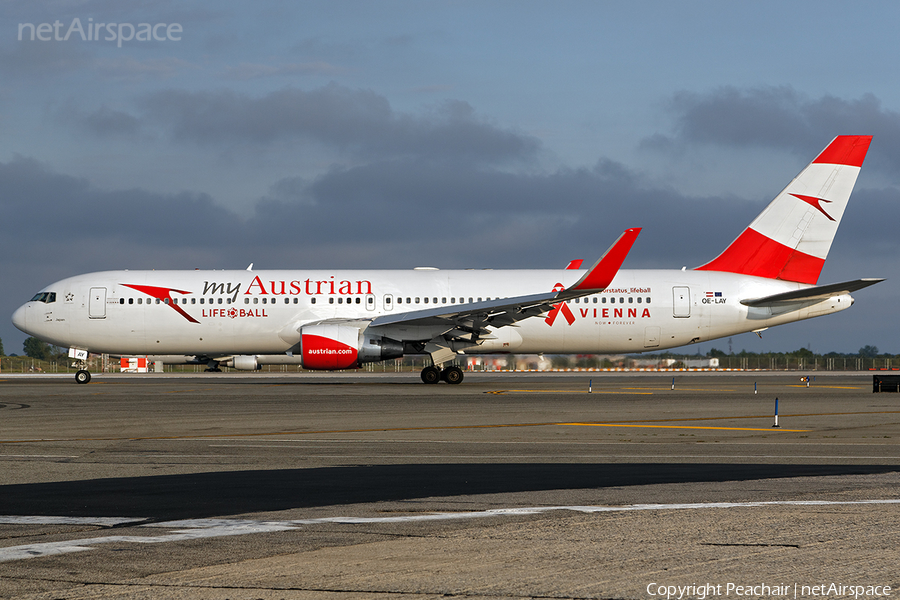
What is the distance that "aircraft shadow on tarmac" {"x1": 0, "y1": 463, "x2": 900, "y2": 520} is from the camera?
8.13 m

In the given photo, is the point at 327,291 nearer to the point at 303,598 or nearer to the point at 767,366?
the point at 303,598

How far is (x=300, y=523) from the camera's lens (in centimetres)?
720

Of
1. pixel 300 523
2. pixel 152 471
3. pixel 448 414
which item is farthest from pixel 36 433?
pixel 300 523

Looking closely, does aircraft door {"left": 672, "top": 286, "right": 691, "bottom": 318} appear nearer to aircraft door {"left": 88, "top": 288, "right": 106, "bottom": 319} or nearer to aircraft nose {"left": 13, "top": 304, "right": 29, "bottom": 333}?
aircraft door {"left": 88, "top": 288, "right": 106, "bottom": 319}

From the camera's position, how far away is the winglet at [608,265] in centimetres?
2822

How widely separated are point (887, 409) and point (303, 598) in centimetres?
1993

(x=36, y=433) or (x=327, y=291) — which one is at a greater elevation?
(x=327, y=291)

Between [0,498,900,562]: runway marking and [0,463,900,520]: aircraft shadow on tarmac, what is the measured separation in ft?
1.22

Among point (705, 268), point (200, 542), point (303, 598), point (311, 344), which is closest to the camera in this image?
point (303, 598)

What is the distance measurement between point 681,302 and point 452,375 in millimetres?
9483

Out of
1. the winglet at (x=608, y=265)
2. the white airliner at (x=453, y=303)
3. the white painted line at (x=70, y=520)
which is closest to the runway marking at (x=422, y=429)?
the white painted line at (x=70, y=520)

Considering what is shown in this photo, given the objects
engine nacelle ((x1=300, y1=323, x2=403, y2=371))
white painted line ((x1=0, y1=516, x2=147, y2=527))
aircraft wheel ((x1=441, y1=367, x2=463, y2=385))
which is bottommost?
white painted line ((x1=0, y1=516, x2=147, y2=527))

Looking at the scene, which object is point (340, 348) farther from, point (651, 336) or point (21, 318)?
point (21, 318)

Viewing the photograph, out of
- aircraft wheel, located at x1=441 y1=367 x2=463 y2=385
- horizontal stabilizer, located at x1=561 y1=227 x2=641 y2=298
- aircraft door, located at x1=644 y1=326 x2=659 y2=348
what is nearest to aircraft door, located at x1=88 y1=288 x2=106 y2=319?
aircraft wheel, located at x1=441 y1=367 x2=463 y2=385
